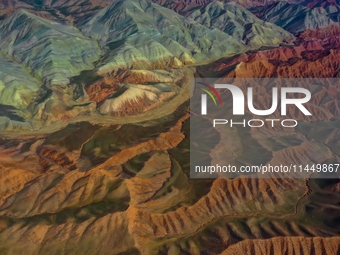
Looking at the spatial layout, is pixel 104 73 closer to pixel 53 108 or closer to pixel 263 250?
pixel 53 108

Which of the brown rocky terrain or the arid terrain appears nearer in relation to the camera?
the brown rocky terrain

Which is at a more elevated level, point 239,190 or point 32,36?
point 32,36

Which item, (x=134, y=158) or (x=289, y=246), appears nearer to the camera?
(x=289, y=246)

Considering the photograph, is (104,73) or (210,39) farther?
(210,39)

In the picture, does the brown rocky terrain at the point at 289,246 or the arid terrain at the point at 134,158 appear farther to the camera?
the arid terrain at the point at 134,158

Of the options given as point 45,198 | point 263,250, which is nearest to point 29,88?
point 45,198

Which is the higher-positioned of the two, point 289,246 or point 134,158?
point 134,158

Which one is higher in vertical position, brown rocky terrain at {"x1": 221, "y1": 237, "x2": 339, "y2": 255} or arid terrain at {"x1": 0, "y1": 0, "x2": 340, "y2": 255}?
arid terrain at {"x1": 0, "y1": 0, "x2": 340, "y2": 255}

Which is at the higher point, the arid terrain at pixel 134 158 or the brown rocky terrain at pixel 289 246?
the arid terrain at pixel 134 158
